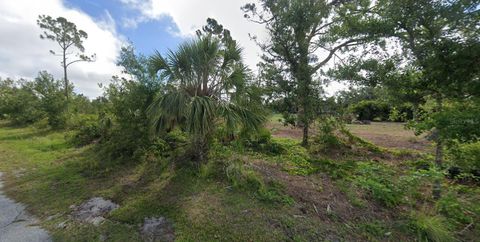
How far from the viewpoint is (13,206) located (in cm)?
336

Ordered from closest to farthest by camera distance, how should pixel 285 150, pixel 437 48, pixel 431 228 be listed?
pixel 431 228 → pixel 437 48 → pixel 285 150

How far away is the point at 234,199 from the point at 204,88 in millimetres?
2211

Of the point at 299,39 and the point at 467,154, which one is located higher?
the point at 299,39

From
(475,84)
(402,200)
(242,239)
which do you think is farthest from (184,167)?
(475,84)

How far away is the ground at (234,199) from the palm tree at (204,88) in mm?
798

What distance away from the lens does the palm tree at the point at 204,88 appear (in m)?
4.00

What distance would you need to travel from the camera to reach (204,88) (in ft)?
14.2

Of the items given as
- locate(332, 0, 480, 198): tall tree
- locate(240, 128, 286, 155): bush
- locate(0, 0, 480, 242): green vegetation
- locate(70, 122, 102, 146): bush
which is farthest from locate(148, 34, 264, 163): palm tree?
locate(70, 122, 102, 146): bush

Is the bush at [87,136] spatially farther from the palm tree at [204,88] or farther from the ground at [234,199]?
the palm tree at [204,88]

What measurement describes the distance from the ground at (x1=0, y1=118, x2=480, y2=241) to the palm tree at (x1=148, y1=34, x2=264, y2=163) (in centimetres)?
80

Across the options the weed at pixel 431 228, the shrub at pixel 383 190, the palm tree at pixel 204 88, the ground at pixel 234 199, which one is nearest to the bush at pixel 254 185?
the ground at pixel 234 199

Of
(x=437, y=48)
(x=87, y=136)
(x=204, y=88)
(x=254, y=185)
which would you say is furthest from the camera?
(x=87, y=136)

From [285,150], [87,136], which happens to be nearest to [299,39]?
[285,150]

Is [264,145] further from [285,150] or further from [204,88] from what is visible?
[204,88]
